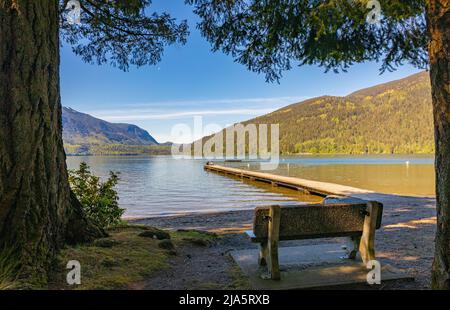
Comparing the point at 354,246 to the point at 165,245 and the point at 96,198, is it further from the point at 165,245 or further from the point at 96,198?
the point at 96,198

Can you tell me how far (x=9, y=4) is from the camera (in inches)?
121

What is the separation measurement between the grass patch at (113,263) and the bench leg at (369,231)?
90.5 inches

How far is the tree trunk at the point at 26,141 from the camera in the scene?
2.96 metres

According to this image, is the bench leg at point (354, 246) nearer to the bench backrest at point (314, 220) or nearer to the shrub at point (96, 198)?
the bench backrest at point (314, 220)

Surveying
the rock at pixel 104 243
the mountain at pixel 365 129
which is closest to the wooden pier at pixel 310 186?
the rock at pixel 104 243

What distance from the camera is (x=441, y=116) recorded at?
237 centimetres

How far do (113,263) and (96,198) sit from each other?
2951 mm

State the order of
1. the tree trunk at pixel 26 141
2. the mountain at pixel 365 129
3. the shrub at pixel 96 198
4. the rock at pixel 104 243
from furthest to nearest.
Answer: the mountain at pixel 365 129
the shrub at pixel 96 198
the rock at pixel 104 243
the tree trunk at pixel 26 141

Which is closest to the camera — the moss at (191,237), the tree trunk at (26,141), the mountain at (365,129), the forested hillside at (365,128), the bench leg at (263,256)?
the tree trunk at (26,141)

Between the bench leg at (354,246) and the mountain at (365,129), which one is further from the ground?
the mountain at (365,129)

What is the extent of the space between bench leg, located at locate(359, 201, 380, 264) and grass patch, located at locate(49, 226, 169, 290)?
7.54 ft

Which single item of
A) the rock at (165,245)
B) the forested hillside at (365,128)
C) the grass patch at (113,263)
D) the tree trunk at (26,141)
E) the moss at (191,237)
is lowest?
the moss at (191,237)

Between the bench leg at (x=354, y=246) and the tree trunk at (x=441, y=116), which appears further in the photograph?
the bench leg at (x=354, y=246)

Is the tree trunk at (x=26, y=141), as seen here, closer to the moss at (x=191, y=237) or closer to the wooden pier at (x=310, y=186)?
the moss at (x=191, y=237)
